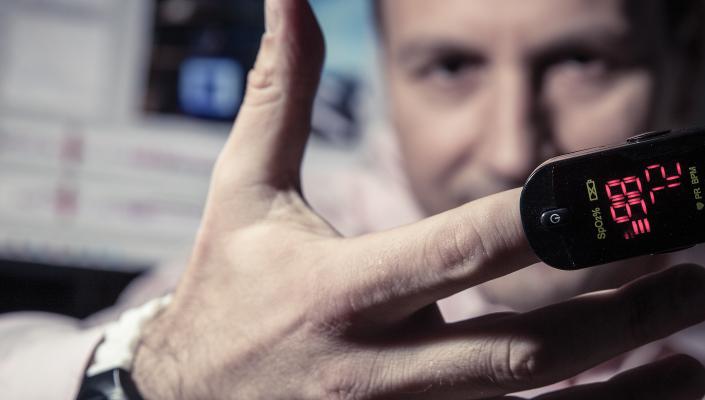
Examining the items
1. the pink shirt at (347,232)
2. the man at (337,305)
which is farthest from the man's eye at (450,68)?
the man at (337,305)

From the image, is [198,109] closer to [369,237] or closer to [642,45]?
[642,45]

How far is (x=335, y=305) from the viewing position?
347 mm

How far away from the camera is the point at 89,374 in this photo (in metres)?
0.44

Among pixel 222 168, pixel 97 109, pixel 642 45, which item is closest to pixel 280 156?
pixel 222 168

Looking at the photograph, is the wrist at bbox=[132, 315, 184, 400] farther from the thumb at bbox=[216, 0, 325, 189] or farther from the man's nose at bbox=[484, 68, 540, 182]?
the man's nose at bbox=[484, 68, 540, 182]

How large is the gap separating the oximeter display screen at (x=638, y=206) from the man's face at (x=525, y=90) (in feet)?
0.99

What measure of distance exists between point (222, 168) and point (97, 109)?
645 mm

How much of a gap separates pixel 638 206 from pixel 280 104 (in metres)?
0.18

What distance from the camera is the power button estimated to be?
30 centimetres

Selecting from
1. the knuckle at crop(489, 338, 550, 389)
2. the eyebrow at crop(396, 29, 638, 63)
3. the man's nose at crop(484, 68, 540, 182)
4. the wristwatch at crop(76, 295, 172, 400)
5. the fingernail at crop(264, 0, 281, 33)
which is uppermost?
the fingernail at crop(264, 0, 281, 33)

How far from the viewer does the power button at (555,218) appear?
30 cm

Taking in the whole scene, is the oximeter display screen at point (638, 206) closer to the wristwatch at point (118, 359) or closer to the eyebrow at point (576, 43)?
the wristwatch at point (118, 359)

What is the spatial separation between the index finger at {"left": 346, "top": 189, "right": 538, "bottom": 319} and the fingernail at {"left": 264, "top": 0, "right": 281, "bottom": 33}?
0.42 ft

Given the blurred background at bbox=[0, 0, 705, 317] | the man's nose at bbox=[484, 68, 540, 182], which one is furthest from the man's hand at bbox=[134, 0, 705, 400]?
the blurred background at bbox=[0, 0, 705, 317]
